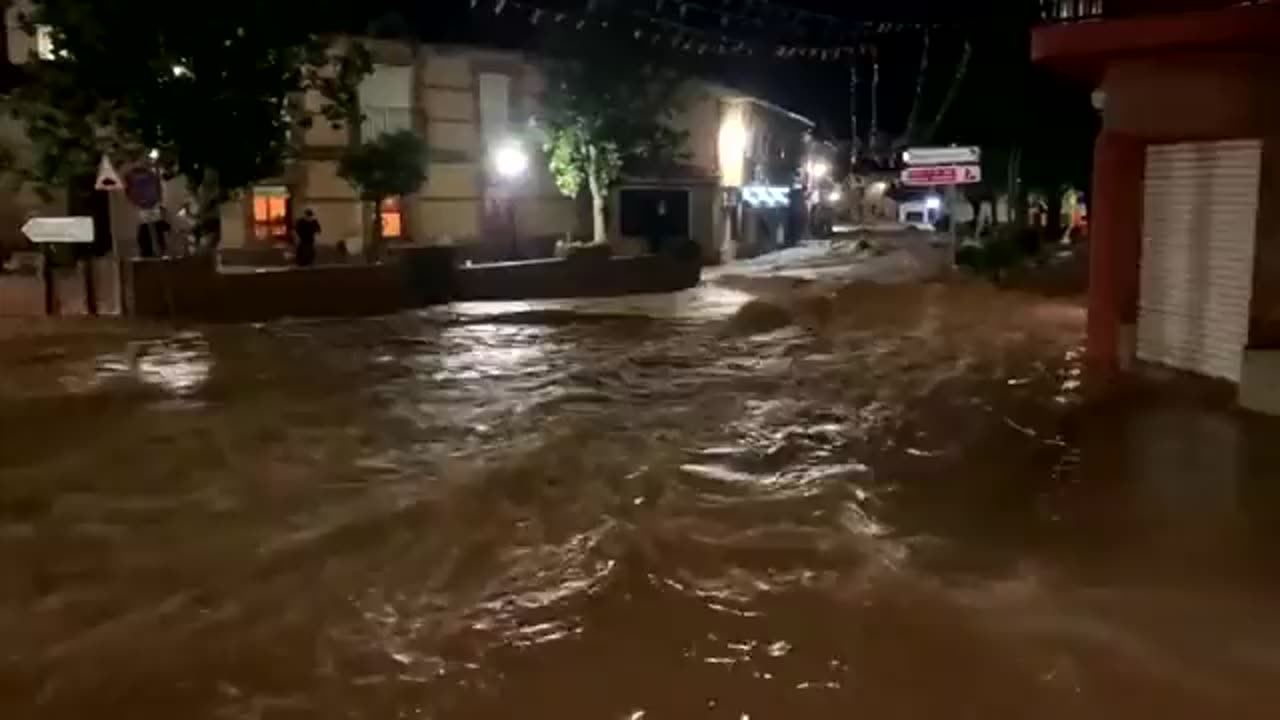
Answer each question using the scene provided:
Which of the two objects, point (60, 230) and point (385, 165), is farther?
point (385, 165)

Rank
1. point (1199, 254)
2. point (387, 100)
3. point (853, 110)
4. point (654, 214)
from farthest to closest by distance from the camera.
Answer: point (853, 110) → point (654, 214) → point (387, 100) → point (1199, 254)

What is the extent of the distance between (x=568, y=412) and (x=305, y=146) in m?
20.7

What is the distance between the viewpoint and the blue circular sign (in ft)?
69.5

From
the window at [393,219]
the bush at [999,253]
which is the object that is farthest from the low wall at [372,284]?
the bush at [999,253]

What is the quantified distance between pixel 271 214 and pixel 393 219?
3.12m

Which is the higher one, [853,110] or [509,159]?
[853,110]

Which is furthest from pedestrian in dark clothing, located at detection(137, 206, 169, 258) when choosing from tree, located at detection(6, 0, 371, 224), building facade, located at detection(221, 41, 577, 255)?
building facade, located at detection(221, 41, 577, 255)

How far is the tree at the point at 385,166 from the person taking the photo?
97.7ft

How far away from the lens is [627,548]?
8.84m

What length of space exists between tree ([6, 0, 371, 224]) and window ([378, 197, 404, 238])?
1067 centimetres

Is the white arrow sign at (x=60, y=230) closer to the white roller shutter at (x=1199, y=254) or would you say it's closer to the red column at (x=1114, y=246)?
the red column at (x=1114, y=246)

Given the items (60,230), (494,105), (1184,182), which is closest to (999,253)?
(494,105)

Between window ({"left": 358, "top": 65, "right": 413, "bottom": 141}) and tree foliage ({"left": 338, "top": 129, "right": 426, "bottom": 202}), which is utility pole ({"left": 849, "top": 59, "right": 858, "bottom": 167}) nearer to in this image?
window ({"left": 358, "top": 65, "right": 413, "bottom": 141})

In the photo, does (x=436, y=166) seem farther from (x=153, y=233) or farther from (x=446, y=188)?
(x=153, y=233)
